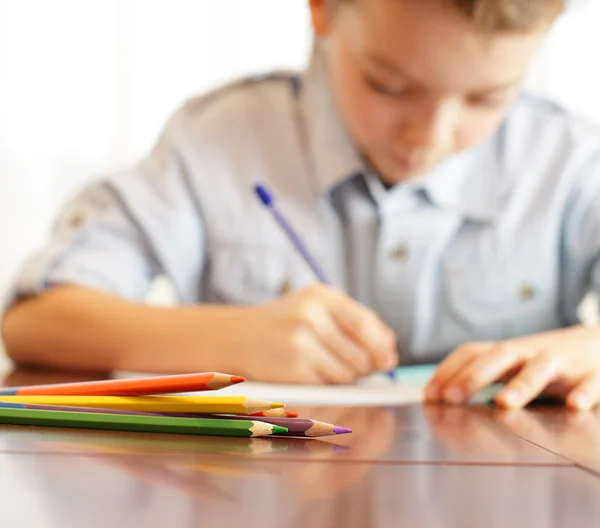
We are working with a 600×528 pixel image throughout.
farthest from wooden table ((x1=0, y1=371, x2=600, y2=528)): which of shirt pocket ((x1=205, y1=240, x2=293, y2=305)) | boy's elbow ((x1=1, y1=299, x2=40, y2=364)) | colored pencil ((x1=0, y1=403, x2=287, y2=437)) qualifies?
shirt pocket ((x1=205, y1=240, x2=293, y2=305))

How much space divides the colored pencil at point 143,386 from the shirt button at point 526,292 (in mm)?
731

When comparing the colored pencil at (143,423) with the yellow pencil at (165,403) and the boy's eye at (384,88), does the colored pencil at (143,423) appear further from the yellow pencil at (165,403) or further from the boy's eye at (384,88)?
the boy's eye at (384,88)

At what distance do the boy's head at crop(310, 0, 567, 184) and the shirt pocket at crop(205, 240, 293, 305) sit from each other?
0.19m

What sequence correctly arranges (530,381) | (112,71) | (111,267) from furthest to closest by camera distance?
(112,71) → (111,267) → (530,381)

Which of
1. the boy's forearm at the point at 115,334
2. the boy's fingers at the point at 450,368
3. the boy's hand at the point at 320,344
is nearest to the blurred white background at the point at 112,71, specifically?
the boy's forearm at the point at 115,334

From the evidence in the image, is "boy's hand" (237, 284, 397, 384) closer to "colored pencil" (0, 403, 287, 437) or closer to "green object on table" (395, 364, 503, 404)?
"green object on table" (395, 364, 503, 404)

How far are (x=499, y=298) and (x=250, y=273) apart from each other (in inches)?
11.1

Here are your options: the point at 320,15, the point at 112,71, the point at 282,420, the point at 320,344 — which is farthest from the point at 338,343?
the point at 112,71

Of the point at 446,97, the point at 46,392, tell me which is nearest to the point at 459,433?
the point at 46,392

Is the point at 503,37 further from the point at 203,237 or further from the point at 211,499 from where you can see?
the point at 211,499

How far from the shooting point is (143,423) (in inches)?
12.0

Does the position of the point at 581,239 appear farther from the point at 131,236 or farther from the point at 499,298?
the point at 131,236

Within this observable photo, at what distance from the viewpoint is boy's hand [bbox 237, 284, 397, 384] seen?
25.1 inches

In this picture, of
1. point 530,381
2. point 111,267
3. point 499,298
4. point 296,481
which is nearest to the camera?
point 296,481
